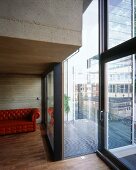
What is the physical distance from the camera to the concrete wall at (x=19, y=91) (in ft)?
18.7

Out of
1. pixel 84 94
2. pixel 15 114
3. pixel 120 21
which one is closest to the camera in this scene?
pixel 120 21

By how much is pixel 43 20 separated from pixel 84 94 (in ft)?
10.6

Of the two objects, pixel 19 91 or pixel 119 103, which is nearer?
pixel 119 103

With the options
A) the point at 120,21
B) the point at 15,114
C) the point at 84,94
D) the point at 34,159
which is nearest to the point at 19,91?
the point at 15,114

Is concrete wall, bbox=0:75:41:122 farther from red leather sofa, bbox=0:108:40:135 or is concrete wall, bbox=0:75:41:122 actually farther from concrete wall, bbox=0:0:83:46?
concrete wall, bbox=0:0:83:46

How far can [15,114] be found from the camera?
5.43 meters

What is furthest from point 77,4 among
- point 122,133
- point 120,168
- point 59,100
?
point 120,168

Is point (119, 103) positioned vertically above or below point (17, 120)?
above

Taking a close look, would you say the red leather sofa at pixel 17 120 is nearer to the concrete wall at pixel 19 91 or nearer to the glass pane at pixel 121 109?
the concrete wall at pixel 19 91

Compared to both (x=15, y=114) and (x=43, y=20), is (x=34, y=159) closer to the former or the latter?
(x=15, y=114)

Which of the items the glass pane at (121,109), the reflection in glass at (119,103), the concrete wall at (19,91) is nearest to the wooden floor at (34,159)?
the glass pane at (121,109)

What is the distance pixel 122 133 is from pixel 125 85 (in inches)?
39.9

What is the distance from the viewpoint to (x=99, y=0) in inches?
127

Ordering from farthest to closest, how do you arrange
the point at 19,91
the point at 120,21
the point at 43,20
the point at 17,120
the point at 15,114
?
the point at 19,91 < the point at 15,114 < the point at 17,120 < the point at 120,21 < the point at 43,20
